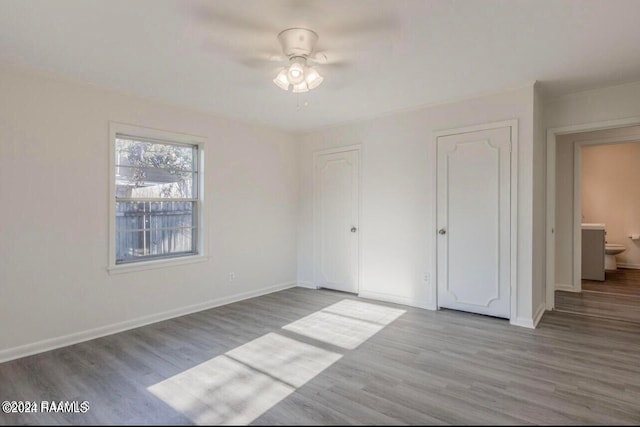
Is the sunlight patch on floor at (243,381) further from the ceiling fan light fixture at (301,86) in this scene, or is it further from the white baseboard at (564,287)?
the white baseboard at (564,287)

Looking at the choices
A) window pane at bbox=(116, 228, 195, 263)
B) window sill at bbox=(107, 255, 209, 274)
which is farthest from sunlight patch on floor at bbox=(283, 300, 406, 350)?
window pane at bbox=(116, 228, 195, 263)

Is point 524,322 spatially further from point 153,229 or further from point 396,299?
point 153,229

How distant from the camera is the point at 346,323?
3.57 metres

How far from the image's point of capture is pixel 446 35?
237 cm

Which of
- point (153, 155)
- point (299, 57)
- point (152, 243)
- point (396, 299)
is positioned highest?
point (299, 57)

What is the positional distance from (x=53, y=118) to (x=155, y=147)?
97 cm

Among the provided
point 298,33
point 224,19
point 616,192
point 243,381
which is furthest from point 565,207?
Answer: point 224,19

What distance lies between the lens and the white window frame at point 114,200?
11.0ft

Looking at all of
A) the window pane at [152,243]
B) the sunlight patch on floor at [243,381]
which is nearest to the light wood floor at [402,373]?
the sunlight patch on floor at [243,381]

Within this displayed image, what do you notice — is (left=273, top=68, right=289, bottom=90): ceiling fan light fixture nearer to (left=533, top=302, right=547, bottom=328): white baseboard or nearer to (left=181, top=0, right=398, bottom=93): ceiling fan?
(left=181, top=0, right=398, bottom=93): ceiling fan

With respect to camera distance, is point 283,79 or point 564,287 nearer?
point 283,79

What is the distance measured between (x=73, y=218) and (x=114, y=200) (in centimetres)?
39

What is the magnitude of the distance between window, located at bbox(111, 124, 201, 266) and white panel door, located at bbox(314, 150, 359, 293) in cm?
174

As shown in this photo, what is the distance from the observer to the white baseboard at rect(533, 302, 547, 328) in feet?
11.3
